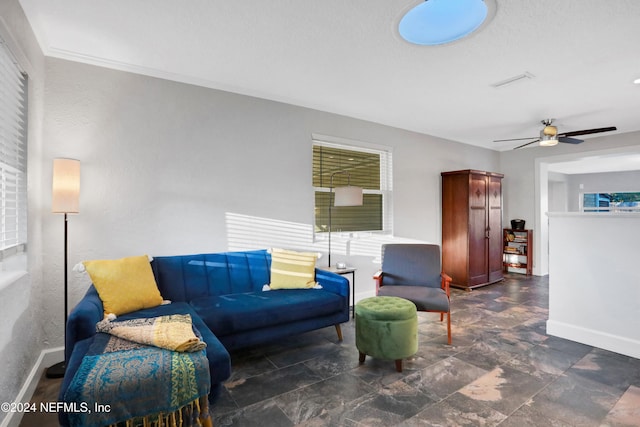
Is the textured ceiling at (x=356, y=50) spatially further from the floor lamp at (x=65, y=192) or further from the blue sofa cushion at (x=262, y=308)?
the blue sofa cushion at (x=262, y=308)

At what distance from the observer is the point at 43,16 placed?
7.51 ft

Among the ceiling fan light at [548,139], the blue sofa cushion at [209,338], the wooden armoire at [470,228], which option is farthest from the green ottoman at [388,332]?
the ceiling fan light at [548,139]

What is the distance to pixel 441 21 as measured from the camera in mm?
2467

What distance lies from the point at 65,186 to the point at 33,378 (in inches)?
55.3

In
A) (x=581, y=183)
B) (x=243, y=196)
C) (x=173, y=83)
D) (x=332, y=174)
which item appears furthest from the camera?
(x=581, y=183)

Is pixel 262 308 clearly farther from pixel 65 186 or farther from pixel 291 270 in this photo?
pixel 65 186

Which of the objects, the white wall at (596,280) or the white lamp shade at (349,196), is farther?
the white lamp shade at (349,196)

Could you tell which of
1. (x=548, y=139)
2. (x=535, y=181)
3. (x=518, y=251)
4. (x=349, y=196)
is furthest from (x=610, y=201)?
(x=349, y=196)

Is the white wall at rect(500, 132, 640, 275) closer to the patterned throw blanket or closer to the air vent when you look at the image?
the air vent

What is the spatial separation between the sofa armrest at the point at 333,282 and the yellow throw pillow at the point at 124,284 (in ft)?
4.86

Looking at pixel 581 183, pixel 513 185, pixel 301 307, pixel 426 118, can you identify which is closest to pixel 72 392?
pixel 301 307

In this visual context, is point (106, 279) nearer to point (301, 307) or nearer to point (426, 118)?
point (301, 307)

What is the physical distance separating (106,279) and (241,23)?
6.95 feet

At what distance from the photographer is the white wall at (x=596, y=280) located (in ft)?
9.48
